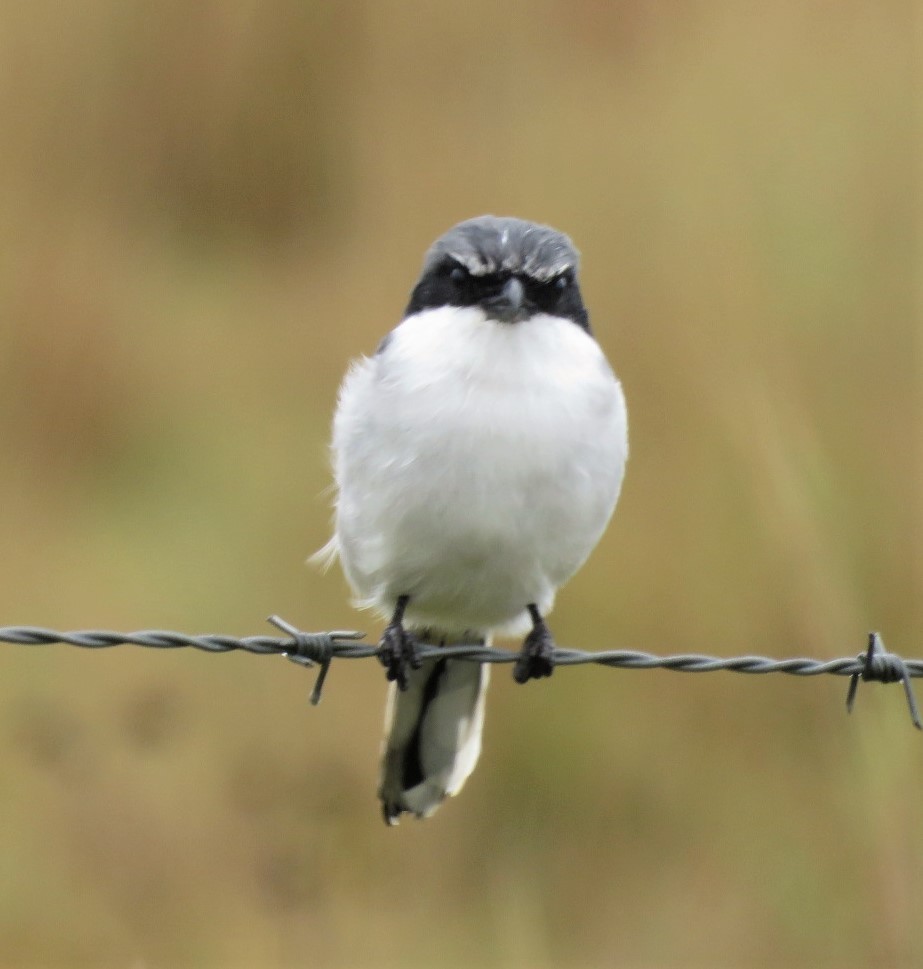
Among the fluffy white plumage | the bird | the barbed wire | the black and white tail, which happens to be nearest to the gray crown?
the bird

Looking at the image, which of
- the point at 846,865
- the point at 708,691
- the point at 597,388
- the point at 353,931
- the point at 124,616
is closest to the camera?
the point at 597,388

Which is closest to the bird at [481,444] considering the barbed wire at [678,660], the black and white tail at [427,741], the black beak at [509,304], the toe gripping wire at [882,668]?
the black beak at [509,304]

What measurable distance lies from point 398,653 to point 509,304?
0.98m

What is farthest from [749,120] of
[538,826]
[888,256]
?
[538,826]

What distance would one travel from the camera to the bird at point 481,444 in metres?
4.05

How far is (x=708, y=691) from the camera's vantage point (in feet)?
20.2

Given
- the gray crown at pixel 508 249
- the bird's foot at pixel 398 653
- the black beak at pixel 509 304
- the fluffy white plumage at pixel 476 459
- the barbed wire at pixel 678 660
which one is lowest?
the barbed wire at pixel 678 660

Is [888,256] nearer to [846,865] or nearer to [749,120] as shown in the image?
[749,120]

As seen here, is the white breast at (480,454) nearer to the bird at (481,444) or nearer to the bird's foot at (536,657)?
the bird at (481,444)

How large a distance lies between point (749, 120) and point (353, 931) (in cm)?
442

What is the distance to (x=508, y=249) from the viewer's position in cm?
420

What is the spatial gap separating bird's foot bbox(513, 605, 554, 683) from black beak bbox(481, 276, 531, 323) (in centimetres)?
85

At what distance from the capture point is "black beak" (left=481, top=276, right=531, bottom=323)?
415 cm

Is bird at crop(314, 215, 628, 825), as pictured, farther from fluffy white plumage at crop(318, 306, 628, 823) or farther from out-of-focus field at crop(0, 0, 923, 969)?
out-of-focus field at crop(0, 0, 923, 969)
